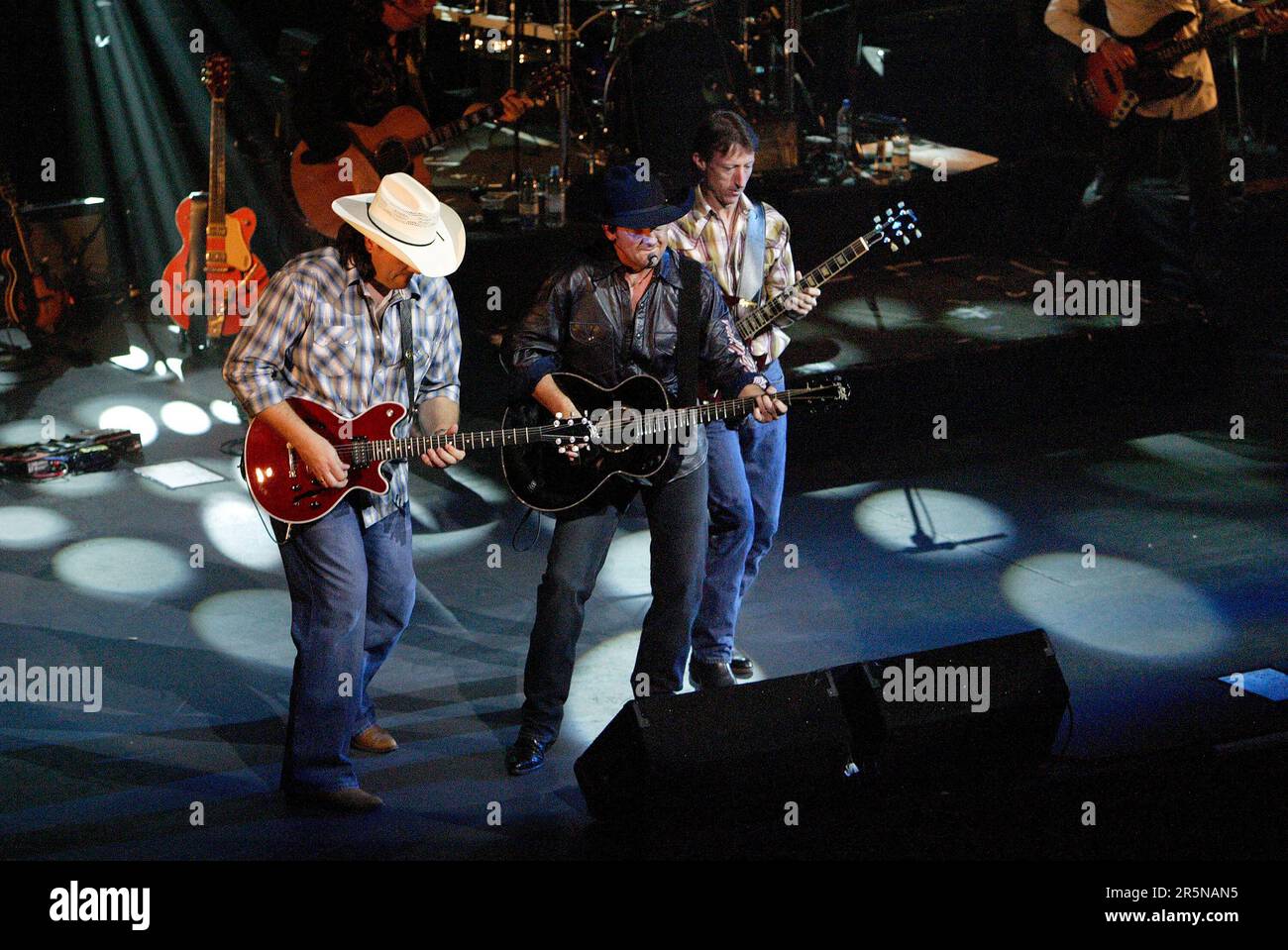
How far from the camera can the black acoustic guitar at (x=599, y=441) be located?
4695 millimetres

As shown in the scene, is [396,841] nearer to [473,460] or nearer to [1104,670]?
[1104,670]

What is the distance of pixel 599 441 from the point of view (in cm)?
468

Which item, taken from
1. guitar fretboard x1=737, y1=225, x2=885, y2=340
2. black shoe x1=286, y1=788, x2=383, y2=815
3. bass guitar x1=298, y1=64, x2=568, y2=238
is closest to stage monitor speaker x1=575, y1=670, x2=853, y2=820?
black shoe x1=286, y1=788, x2=383, y2=815

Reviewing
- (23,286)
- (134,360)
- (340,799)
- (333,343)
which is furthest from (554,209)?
(340,799)

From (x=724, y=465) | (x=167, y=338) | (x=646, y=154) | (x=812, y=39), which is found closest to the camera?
(x=724, y=465)

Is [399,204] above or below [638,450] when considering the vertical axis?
above

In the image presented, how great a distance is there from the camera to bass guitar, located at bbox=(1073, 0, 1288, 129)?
31.1ft

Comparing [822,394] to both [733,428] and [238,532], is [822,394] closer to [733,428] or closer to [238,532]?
[733,428]

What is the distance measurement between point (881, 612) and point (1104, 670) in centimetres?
96

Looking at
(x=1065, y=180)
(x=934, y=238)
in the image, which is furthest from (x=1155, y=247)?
(x=934, y=238)

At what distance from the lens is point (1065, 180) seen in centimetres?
1037

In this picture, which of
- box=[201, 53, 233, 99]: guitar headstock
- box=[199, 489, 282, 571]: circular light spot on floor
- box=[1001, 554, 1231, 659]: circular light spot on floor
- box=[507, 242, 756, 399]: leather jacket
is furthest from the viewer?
box=[201, 53, 233, 99]: guitar headstock

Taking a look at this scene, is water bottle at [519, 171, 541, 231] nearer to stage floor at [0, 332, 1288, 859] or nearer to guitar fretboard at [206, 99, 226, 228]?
stage floor at [0, 332, 1288, 859]

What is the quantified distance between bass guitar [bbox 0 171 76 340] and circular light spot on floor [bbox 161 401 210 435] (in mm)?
1389
